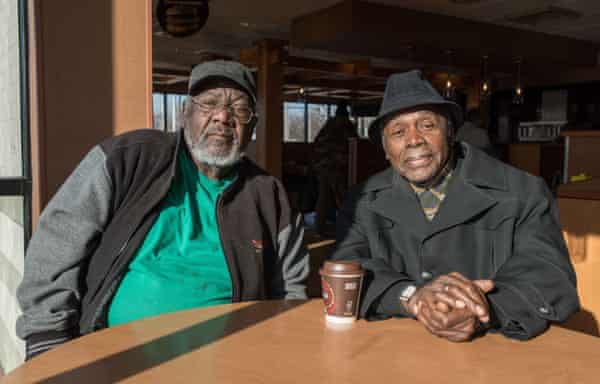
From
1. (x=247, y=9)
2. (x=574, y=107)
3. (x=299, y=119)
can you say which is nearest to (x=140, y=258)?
(x=247, y=9)

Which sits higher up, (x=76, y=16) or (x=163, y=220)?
(x=76, y=16)

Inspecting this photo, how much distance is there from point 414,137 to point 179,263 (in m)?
0.78

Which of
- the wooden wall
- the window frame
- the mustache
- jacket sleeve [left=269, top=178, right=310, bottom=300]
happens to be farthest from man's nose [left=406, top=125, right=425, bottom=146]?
the window frame

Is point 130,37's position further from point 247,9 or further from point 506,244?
point 247,9

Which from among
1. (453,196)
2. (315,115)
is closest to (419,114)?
(453,196)

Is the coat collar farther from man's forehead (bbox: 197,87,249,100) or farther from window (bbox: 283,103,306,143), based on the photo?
window (bbox: 283,103,306,143)

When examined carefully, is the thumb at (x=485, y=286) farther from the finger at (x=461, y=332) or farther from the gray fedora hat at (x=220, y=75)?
the gray fedora hat at (x=220, y=75)

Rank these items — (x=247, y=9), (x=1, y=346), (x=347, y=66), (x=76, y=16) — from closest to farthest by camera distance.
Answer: (x=76, y=16), (x=1, y=346), (x=247, y=9), (x=347, y=66)

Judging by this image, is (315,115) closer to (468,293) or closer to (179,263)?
(179,263)

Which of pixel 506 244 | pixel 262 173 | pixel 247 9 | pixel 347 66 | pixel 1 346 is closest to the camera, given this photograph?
pixel 506 244

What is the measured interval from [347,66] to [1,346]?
1002 centimetres

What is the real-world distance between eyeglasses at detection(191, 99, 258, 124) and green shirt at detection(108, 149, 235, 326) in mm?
173

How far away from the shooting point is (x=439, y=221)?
66.1 inches

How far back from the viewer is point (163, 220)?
1.68 meters
